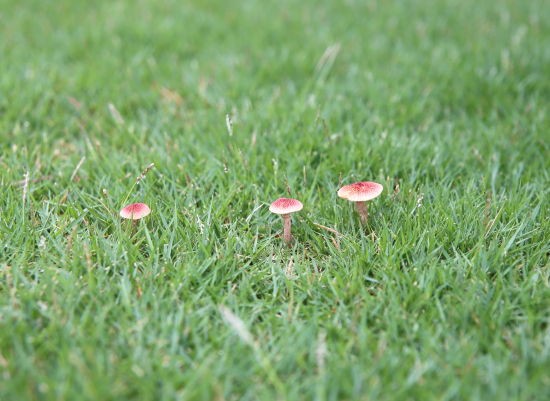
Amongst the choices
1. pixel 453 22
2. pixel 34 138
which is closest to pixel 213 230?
pixel 34 138

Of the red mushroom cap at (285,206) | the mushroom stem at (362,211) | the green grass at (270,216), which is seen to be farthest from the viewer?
the mushroom stem at (362,211)

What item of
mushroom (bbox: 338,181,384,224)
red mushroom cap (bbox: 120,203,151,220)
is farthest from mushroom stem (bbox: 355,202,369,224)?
red mushroom cap (bbox: 120,203,151,220)

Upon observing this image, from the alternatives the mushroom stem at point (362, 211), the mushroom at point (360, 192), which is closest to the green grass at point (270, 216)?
the mushroom stem at point (362, 211)

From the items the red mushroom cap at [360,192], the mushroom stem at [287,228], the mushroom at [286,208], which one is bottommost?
the mushroom stem at [287,228]

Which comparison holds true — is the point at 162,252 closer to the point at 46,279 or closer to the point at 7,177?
the point at 46,279

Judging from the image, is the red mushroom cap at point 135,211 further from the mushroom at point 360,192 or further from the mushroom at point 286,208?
the mushroom at point 360,192

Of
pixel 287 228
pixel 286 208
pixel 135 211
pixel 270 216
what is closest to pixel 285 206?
pixel 286 208

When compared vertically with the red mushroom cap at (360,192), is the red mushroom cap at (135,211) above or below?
below
